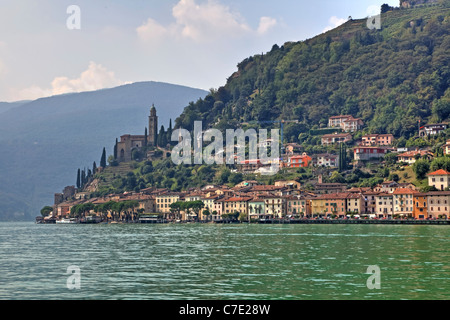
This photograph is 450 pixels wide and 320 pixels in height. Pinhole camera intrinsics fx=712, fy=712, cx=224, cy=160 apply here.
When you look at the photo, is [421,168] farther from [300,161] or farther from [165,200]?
[165,200]

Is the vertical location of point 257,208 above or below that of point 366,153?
below

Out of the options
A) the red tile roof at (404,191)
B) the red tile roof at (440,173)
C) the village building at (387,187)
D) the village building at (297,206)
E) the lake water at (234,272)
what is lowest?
the lake water at (234,272)

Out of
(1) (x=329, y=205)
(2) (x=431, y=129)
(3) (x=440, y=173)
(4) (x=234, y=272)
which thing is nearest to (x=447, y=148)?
(3) (x=440, y=173)

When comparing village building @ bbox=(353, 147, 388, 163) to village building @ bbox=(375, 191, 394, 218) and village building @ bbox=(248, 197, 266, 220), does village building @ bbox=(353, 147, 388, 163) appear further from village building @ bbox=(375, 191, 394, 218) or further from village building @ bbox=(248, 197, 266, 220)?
village building @ bbox=(375, 191, 394, 218)

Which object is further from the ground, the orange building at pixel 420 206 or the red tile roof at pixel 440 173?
the red tile roof at pixel 440 173

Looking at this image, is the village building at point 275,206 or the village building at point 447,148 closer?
the village building at point 275,206

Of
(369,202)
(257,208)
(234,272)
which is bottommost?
(234,272)

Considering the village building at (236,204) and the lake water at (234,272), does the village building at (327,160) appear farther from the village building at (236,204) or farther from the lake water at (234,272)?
the lake water at (234,272)

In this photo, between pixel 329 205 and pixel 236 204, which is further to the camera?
pixel 236 204

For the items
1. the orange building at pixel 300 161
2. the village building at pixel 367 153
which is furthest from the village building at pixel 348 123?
the village building at pixel 367 153

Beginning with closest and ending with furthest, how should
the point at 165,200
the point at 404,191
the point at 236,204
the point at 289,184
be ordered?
the point at 404,191
the point at 236,204
the point at 289,184
the point at 165,200

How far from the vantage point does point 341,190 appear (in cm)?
14425
